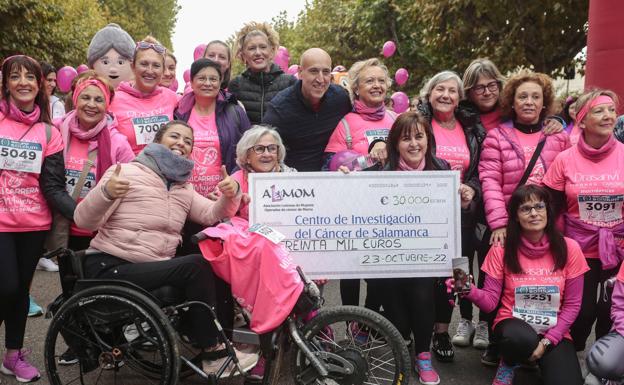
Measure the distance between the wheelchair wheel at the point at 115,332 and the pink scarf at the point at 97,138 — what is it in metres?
1.03

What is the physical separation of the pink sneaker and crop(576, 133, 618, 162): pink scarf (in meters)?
3.82

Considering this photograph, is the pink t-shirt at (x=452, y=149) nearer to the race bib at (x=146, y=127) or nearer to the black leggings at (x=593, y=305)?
the black leggings at (x=593, y=305)

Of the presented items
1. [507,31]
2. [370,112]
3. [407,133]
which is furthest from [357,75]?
[507,31]

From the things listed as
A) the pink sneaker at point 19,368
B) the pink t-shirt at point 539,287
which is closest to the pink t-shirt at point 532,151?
the pink t-shirt at point 539,287

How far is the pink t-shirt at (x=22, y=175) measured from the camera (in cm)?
363

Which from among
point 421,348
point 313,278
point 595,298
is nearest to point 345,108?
point 313,278

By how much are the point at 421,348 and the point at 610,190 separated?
1547mm

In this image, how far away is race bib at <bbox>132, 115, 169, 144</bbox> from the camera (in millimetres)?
4270

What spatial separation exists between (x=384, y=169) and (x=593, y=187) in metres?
1.30

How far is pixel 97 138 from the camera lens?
3916 millimetres

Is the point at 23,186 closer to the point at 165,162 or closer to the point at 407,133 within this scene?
the point at 165,162

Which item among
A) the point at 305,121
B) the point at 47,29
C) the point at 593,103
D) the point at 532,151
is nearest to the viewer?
the point at 593,103

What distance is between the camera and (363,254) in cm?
379

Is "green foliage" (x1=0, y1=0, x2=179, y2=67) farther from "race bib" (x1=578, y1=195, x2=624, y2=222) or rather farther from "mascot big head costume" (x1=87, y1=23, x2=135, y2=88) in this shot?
"race bib" (x1=578, y1=195, x2=624, y2=222)
